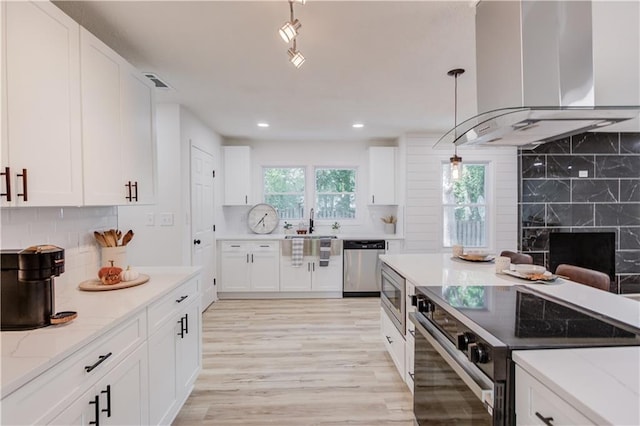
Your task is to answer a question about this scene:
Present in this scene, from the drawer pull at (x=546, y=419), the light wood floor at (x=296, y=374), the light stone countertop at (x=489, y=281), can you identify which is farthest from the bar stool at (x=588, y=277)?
the drawer pull at (x=546, y=419)

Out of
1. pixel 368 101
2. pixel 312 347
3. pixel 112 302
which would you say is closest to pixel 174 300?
pixel 112 302

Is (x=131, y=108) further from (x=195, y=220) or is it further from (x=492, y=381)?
(x=492, y=381)

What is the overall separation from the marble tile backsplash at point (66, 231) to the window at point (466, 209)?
429 cm

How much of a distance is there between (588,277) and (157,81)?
360 cm

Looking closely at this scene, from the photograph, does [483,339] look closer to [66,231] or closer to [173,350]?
[173,350]

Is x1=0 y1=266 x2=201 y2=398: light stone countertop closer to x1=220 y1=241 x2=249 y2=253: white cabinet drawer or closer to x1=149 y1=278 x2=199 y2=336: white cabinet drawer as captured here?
x1=149 y1=278 x2=199 y2=336: white cabinet drawer

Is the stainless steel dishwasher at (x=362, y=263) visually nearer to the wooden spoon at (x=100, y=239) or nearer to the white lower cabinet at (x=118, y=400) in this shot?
the wooden spoon at (x=100, y=239)

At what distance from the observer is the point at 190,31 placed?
2.02 metres

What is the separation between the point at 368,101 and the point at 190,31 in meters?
1.92

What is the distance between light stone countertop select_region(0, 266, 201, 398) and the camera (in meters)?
0.96

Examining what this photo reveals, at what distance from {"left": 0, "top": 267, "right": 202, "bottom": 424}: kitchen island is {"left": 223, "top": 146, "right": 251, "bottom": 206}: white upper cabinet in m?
2.87

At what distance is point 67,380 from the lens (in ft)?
3.64

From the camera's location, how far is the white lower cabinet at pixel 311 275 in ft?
15.8

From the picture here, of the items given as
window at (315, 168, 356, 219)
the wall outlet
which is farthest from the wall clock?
the wall outlet
